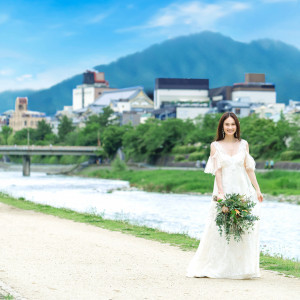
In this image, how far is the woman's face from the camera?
28.4ft

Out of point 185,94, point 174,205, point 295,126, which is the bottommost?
point 174,205

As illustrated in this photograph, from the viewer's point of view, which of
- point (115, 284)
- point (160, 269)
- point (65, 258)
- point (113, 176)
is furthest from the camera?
point (113, 176)

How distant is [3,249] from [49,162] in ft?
330

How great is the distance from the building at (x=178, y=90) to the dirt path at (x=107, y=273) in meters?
148

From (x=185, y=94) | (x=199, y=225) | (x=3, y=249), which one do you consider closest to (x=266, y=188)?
(x=199, y=225)

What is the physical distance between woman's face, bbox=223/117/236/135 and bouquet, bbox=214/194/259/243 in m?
0.84

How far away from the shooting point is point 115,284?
8.22 m

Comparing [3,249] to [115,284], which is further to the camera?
[3,249]

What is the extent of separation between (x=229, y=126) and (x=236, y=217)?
3.90 feet

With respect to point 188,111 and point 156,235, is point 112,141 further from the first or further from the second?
point 156,235

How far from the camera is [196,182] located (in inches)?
1909

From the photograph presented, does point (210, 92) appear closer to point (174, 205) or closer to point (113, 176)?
point (113, 176)

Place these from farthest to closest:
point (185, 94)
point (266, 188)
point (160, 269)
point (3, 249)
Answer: point (185, 94)
point (266, 188)
point (3, 249)
point (160, 269)

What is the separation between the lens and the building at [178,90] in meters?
162
